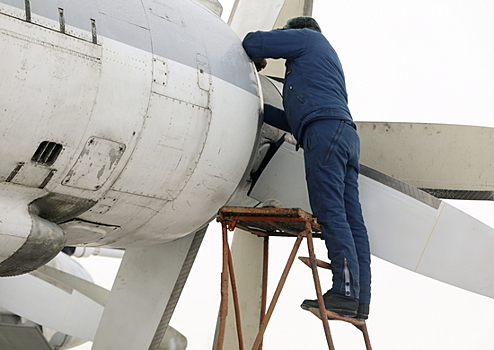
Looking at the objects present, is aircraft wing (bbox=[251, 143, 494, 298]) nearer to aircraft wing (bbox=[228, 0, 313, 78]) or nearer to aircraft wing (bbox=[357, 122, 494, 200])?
aircraft wing (bbox=[357, 122, 494, 200])

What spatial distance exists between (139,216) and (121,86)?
83 centimetres

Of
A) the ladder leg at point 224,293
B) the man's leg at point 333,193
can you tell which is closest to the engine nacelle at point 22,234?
the ladder leg at point 224,293

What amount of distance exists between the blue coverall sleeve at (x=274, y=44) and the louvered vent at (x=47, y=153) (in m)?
1.56

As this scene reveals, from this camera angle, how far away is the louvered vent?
2781 mm

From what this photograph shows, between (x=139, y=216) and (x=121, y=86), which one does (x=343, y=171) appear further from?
(x=121, y=86)

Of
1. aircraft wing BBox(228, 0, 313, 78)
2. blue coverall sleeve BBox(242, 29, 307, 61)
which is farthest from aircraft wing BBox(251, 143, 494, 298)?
aircraft wing BBox(228, 0, 313, 78)

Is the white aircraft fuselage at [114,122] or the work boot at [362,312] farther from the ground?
the white aircraft fuselage at [114,122]

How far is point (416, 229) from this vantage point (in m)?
3.98

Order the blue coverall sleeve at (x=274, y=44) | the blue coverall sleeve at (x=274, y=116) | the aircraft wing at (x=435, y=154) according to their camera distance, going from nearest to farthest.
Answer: the blue coverall sleeve at (x=274, y=44), the blue coverall sleeve at (x=274, y=116), the aircraft wing at (x=435, y=154)

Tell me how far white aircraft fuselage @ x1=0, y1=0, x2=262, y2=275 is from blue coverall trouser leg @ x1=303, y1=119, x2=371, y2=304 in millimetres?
427

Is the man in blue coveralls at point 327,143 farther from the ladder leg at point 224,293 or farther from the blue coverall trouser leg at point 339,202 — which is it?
the ladder leg at point 224,293

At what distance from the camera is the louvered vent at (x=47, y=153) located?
2.78m

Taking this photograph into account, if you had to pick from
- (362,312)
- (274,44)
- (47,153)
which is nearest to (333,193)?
(362,312)

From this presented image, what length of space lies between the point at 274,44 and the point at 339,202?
3.65 ft
